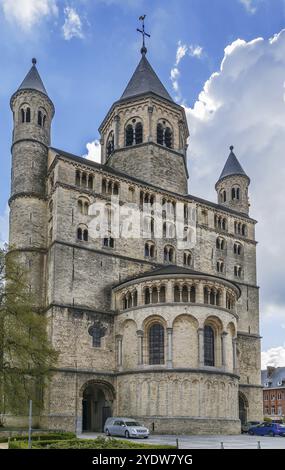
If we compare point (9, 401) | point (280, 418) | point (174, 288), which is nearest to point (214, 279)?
point (174, 288)

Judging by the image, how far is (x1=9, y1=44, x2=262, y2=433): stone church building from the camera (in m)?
43.0

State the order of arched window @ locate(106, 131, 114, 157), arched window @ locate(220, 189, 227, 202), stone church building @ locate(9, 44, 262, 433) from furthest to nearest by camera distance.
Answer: arched window @ locate(220, 189, 227, 202), arched window @ locate(106, 131, 114, 157), stone church building @ locate(9, 44, 262, 433)

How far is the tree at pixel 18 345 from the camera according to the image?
33.8 meters

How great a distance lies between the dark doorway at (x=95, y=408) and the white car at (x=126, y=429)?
859cm

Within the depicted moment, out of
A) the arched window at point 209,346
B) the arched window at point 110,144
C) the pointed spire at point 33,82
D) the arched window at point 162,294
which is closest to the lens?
the arched window at point 209,346

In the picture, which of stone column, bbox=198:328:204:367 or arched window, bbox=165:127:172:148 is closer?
stone column, bbox=198:328:204:367

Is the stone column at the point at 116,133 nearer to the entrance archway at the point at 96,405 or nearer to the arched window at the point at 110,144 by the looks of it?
the arched window at the point at 110,144

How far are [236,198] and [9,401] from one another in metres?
41.9

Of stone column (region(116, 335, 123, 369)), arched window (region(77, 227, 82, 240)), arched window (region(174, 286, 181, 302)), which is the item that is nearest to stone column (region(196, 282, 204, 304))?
arched window (region(174, 286, 181, 302))

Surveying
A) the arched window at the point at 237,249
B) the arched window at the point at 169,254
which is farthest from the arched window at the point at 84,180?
the arched window at the point at 237,249

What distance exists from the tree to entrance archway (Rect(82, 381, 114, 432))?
9.69 m

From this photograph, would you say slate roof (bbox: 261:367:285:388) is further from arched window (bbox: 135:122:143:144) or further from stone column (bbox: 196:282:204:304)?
stone column (bbox: 196:282:204:304)

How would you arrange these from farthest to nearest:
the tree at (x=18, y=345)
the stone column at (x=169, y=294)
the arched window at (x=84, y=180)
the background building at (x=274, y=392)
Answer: the background building at (x=274, y=392)
the arched window at (x=84, y=180)
the stone column at (x=169, y=294)
the tree at (x=18, y=345)

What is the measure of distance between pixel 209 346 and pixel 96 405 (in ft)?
39.4
